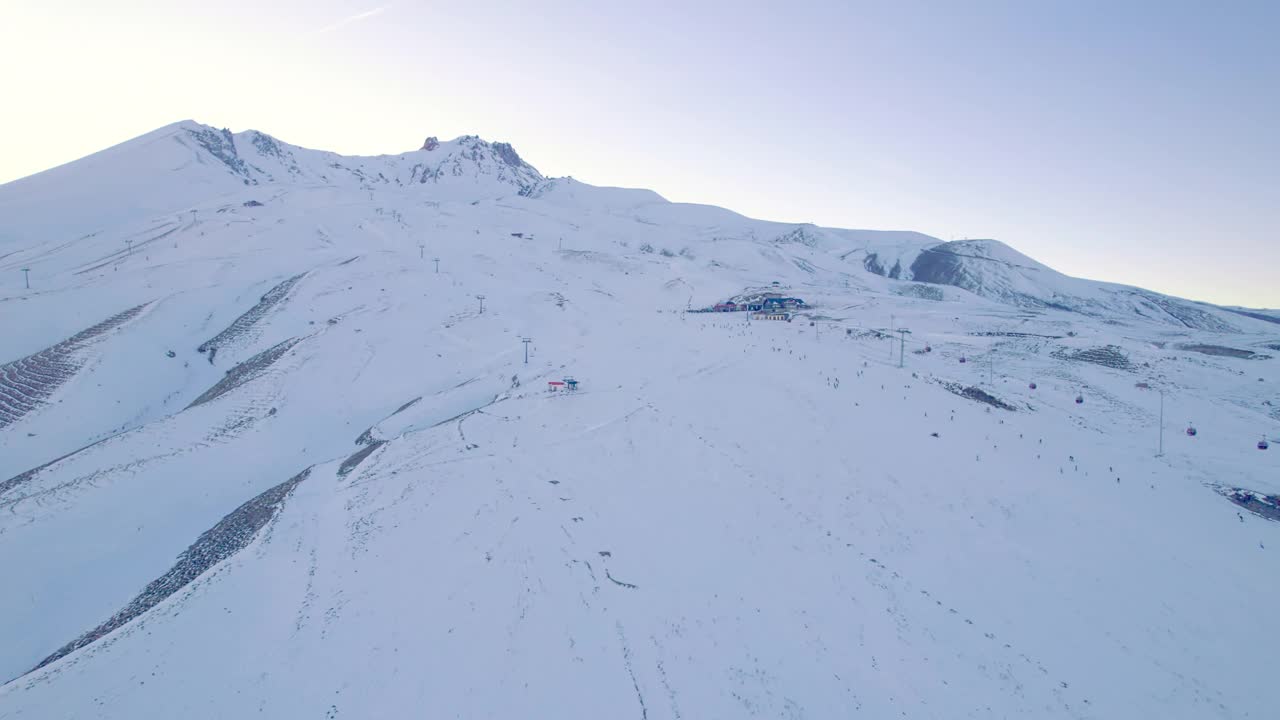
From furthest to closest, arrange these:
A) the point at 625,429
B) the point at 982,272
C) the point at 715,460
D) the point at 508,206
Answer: the point at 982,272
the point at 508,206
the point at 625,429
the point at 715,460

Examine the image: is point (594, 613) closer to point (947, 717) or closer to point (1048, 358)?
point (947, 717)

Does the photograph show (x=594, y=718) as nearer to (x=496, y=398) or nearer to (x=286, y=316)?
(x=496, y=398)

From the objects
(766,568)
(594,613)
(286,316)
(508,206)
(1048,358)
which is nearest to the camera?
(594,613)

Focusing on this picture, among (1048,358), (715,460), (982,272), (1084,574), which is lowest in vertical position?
(1084,574)

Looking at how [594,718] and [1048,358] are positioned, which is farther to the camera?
[1048,358]

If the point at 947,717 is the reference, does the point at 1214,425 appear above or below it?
above

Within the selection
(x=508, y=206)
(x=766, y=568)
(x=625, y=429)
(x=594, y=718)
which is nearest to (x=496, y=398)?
(x=625, y=429)

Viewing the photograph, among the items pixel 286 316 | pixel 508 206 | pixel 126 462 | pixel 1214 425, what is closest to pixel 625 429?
pixel 126 462
